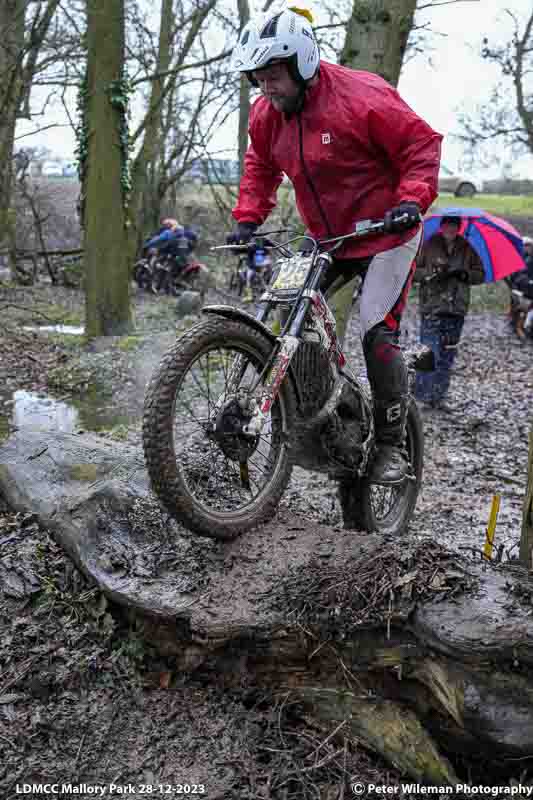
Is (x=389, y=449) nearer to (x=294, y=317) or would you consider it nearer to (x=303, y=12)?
(x=294, y=317)

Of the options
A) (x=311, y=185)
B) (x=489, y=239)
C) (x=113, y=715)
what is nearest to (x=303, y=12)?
(x=311, y=185)

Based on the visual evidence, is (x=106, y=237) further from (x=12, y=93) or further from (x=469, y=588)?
(x=469, y=588)

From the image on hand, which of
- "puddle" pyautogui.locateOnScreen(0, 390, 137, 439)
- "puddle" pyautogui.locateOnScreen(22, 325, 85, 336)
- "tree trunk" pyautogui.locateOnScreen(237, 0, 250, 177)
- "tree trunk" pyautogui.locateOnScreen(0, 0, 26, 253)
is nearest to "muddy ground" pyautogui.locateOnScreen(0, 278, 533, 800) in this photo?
"puddle" pyautogui.locateOnScreen(0, 390, 137, 439)

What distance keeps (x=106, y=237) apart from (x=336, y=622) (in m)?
8.35

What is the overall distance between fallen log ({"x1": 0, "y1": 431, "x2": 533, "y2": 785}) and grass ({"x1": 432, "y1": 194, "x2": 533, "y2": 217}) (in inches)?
881

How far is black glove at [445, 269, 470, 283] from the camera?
8841 mm

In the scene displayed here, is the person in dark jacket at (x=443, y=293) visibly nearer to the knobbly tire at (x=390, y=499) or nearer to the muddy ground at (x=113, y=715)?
the knobbly tire at (x=390, y=499)

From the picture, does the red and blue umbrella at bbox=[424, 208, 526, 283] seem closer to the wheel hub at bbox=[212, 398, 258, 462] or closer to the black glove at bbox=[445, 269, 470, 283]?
the black glove at bbox=[445, 269, 470, 283]

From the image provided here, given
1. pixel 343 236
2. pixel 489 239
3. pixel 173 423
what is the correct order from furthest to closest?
pixel 489 239 < pixel 343 236 < pixel 173 423

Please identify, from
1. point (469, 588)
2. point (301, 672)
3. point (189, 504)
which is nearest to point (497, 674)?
point (469, 588)

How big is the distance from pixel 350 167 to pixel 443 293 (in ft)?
19.1

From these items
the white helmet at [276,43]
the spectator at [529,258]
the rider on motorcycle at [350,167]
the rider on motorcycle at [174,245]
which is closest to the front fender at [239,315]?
the rider on motorcycle at [350,167]

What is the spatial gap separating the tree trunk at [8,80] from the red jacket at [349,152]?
8.02m

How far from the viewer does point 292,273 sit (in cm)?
340
